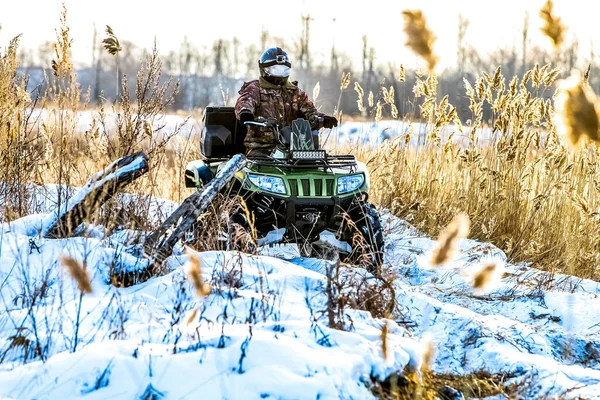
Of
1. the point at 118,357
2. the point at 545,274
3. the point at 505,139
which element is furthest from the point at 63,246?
the point at 505,139

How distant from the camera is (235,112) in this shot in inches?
259

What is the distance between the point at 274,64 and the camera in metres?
6.90

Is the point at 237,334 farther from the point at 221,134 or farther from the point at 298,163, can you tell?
the point at 221,134

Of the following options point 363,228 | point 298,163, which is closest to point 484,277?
point 363,228

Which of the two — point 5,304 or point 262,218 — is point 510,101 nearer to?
point 262,218

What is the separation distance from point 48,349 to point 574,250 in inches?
163

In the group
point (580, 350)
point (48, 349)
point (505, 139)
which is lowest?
point (580, 350)

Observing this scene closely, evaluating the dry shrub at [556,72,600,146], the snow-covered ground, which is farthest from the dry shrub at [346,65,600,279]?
the dry shrub at [556,72,600,146]

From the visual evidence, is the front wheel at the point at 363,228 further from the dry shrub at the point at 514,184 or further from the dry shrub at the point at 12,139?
the dry shrub at the point at 12,139

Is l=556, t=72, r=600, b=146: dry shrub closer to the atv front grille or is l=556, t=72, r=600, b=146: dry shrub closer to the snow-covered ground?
the snow-covered ground

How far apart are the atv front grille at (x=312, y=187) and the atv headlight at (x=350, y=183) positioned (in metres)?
0.08

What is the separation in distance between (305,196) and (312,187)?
87mm

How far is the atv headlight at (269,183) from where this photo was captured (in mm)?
5887

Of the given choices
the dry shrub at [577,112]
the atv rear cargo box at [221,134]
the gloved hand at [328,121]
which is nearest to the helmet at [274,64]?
the atv rear cargo box at [221,134]
